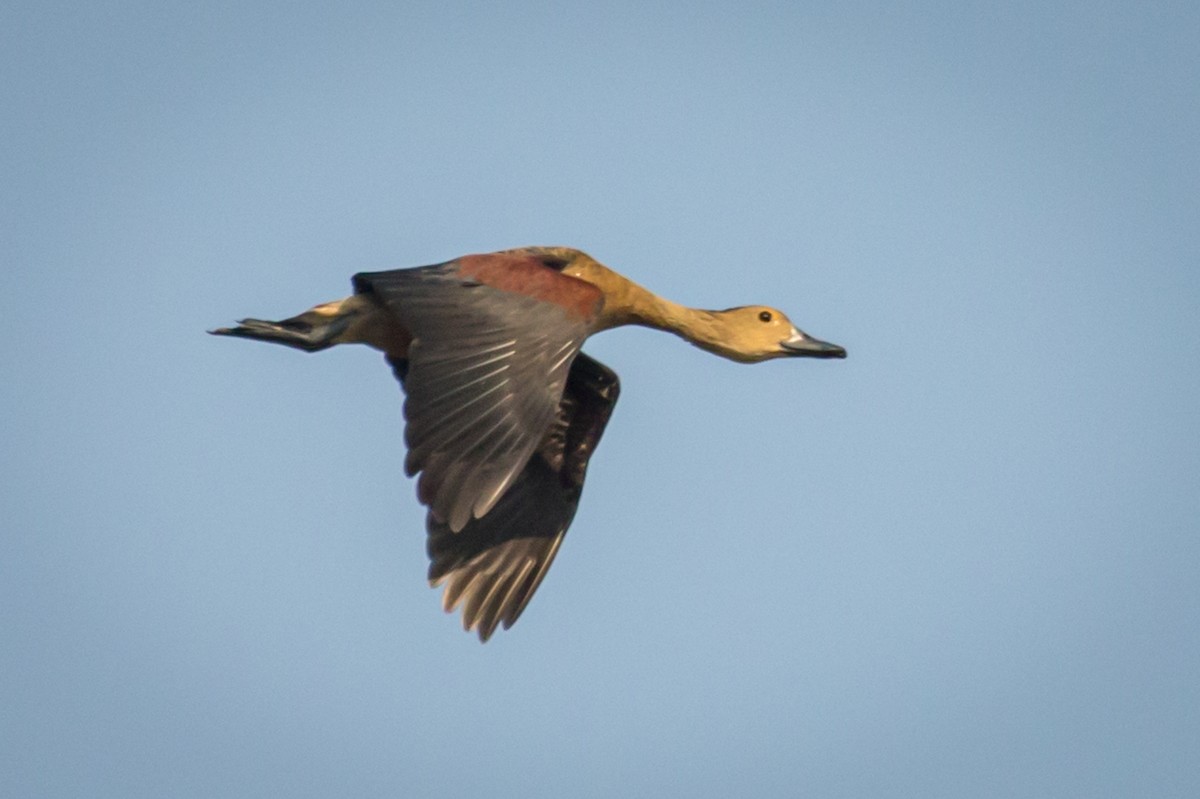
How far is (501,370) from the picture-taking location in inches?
481

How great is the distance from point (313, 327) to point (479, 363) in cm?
193

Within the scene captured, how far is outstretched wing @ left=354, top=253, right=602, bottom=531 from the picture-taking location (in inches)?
465

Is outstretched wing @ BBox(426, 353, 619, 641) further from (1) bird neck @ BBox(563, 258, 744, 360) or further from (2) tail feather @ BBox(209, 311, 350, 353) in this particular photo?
(2) tail feather @ BBox(209, 311, 350, 353)

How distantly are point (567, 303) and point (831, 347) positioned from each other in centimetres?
262

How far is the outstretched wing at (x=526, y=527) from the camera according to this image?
13.9 m

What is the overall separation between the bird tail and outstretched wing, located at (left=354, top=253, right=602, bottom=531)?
0.60 meters

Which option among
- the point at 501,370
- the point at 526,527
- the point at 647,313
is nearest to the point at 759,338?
the point at 647,313

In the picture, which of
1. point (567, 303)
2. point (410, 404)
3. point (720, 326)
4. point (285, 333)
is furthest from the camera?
point (720, 326)

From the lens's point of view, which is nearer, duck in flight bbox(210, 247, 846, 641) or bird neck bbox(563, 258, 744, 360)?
duck in flight bbox(210, 247, 846, 641)

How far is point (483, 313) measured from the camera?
12.6 meters

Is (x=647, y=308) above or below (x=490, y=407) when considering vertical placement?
above

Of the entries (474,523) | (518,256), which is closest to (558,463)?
(474,523)

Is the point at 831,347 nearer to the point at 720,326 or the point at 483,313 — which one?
the point at 720,326

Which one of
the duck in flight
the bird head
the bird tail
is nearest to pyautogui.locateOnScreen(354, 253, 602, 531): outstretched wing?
the duck in flight
